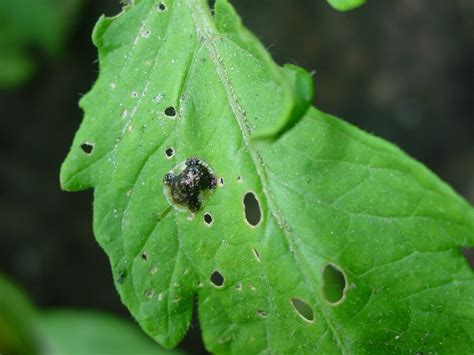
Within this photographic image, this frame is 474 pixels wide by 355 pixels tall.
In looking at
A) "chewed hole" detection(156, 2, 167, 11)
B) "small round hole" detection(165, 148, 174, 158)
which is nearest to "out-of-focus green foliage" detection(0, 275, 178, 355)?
"small round hole" detection(165, 148, 174, 158)

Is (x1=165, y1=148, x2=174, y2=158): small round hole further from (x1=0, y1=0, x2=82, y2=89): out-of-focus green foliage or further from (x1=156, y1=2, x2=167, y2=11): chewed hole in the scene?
(x1=0, y1=0, x2=82, y2=89): out-of-focus green foliage

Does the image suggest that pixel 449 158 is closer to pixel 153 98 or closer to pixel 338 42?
pixel 338 42

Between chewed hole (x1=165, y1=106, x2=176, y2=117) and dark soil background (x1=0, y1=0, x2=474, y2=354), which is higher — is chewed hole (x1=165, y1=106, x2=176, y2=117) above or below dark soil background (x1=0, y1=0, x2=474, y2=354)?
above

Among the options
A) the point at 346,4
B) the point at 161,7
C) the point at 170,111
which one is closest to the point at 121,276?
the point at 170,111

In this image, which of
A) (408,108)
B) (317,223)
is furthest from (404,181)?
(408,108)

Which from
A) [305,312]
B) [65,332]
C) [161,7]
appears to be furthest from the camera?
[65,332]

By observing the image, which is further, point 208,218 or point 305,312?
point 305,312

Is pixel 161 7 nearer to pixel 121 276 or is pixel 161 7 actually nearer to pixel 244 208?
pixel 244 208
